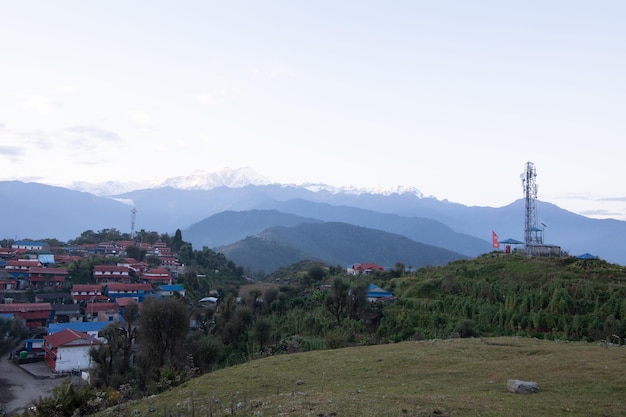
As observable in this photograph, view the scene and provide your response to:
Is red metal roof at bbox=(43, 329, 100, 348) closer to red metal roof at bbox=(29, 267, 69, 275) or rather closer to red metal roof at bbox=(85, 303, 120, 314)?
red metal roof at bbox=(85, 303, 120, 314)

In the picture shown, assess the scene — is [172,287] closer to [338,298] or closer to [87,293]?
[87,293]

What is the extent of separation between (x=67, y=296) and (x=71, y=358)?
69.9 ft

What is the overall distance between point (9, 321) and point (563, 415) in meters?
55.5

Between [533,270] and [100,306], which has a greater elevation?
[533,270]

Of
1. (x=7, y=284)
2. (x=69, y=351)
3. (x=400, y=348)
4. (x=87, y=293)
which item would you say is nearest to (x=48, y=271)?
(x=7, y=284)

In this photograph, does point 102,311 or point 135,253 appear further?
point 135,253

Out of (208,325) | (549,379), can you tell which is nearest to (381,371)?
(549,379)

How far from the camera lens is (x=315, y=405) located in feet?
43.1

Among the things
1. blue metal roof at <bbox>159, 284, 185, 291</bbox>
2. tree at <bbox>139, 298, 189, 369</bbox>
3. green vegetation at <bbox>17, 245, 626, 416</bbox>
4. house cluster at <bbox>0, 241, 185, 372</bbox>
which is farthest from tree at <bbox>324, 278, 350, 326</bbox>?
blue metal roof at <bbox>159, 284, 185, 291</bbox>

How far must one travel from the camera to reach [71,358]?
45.5 metres

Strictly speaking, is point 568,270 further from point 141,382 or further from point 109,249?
point 109,249

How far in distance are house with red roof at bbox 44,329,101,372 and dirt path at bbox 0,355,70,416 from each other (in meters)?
2.12

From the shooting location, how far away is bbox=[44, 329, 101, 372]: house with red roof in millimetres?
45250

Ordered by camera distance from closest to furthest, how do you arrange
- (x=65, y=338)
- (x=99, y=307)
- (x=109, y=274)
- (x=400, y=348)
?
(x=400, y=348) → (x=65, y=338) → (x=99, y=307) → (x=109, y=274)
